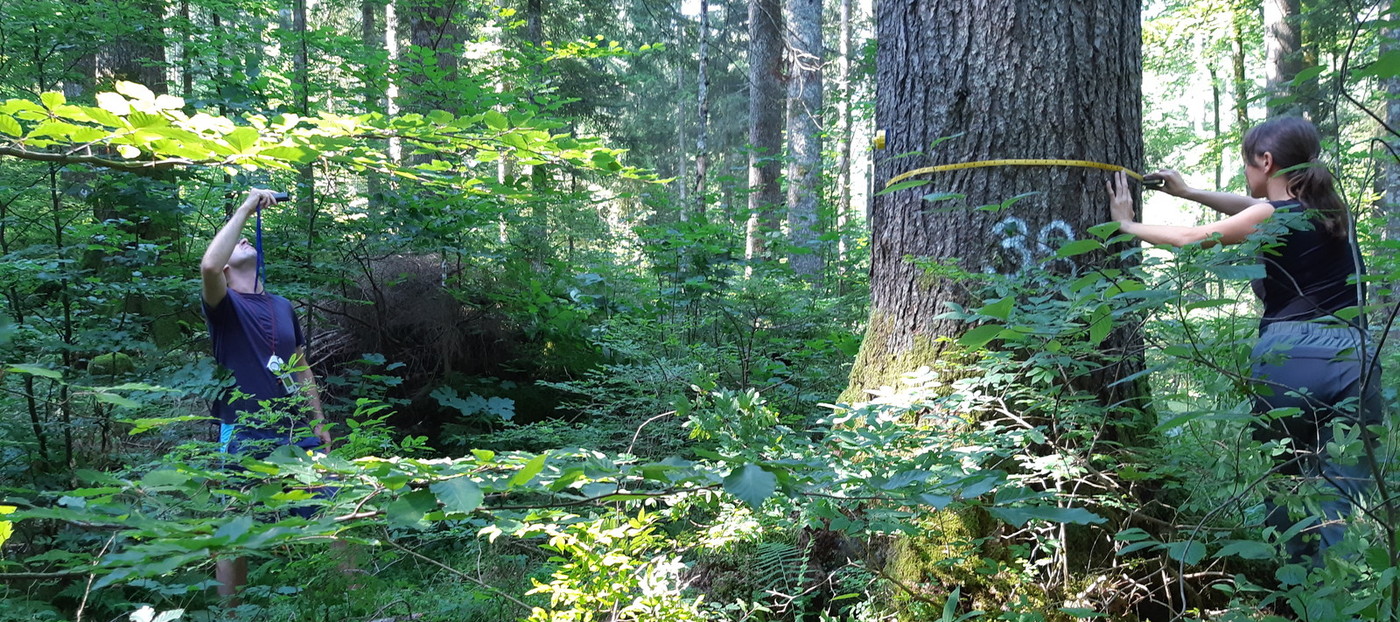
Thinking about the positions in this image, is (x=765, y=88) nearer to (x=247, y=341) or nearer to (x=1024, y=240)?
(x=247, y=341)

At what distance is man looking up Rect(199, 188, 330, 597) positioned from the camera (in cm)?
362

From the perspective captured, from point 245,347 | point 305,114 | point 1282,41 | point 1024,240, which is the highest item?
point 1282,41

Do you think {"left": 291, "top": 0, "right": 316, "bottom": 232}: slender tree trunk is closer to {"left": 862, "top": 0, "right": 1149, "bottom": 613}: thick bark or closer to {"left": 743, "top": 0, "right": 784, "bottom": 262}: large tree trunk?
{"left": 862, "top": 0, "right": 1149, "bottom": 613}: thick bark

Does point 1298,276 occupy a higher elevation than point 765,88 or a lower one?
lower

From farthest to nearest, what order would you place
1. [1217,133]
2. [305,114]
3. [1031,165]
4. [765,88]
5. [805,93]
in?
[1217,133] → [805,93] → [765,88] → [305,114] → [1031,165]

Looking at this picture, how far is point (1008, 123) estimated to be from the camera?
284 cm

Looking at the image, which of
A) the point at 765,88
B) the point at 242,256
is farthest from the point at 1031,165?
the point at 765,88

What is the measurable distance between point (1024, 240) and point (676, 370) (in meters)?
2.37

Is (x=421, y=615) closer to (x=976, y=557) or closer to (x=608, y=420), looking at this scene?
(x=608, y=420)

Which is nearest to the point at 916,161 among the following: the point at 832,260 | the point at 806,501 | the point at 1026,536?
the point at 1026,536

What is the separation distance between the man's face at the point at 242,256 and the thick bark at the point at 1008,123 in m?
3.37

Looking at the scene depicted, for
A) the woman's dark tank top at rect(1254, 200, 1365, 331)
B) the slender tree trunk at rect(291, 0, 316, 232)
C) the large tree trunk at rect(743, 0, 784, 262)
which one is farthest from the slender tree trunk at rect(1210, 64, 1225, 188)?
the slender tree trunk at rect(291, 0, 316, 232)

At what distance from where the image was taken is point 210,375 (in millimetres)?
3881

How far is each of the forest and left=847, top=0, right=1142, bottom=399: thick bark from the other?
1 centimetres
